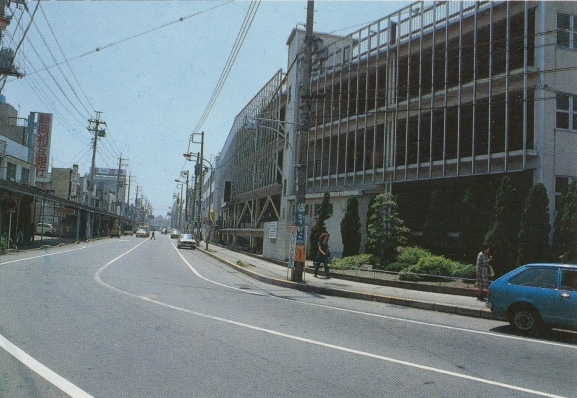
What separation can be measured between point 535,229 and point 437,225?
5553 mm

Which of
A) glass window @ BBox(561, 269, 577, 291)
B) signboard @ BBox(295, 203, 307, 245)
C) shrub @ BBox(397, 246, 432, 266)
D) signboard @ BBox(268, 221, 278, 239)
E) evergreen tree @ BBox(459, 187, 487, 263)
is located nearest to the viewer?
glass window @ BBox(561, 269, 577, 291)

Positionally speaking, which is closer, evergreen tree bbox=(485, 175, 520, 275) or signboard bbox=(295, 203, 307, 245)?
evergreen tree bbox=(485, 175, 520, 275)

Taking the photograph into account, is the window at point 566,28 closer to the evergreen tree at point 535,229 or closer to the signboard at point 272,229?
the evergreen tree at point 535,229

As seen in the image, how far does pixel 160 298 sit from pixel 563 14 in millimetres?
18071

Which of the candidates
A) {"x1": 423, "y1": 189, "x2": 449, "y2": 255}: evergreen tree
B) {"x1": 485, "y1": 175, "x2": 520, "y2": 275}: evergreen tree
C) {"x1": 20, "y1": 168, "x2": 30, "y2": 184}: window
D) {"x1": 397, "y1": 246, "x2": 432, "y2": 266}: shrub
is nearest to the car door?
{"x1": 485, "y1": 175, "x2": 520, "y2": 275}: evergreen tree

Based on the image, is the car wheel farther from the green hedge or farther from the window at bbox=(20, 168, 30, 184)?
the window at bbox=(20, 168, 30, 184)

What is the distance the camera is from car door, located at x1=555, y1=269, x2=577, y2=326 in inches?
348

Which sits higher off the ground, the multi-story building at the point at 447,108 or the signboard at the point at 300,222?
the multi-story building at the point at 447,108

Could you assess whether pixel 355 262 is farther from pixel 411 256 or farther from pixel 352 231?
pixel 352 231

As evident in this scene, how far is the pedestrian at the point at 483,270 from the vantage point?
1313cm

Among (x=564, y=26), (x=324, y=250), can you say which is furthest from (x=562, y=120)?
(x=324, y=250)

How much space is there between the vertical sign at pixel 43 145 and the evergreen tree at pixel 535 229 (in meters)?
42.7

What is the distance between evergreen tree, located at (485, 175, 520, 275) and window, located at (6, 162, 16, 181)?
121 ft

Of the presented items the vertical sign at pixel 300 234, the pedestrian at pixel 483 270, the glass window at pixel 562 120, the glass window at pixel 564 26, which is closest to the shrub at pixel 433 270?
the pedestrian at pixel 483 270
